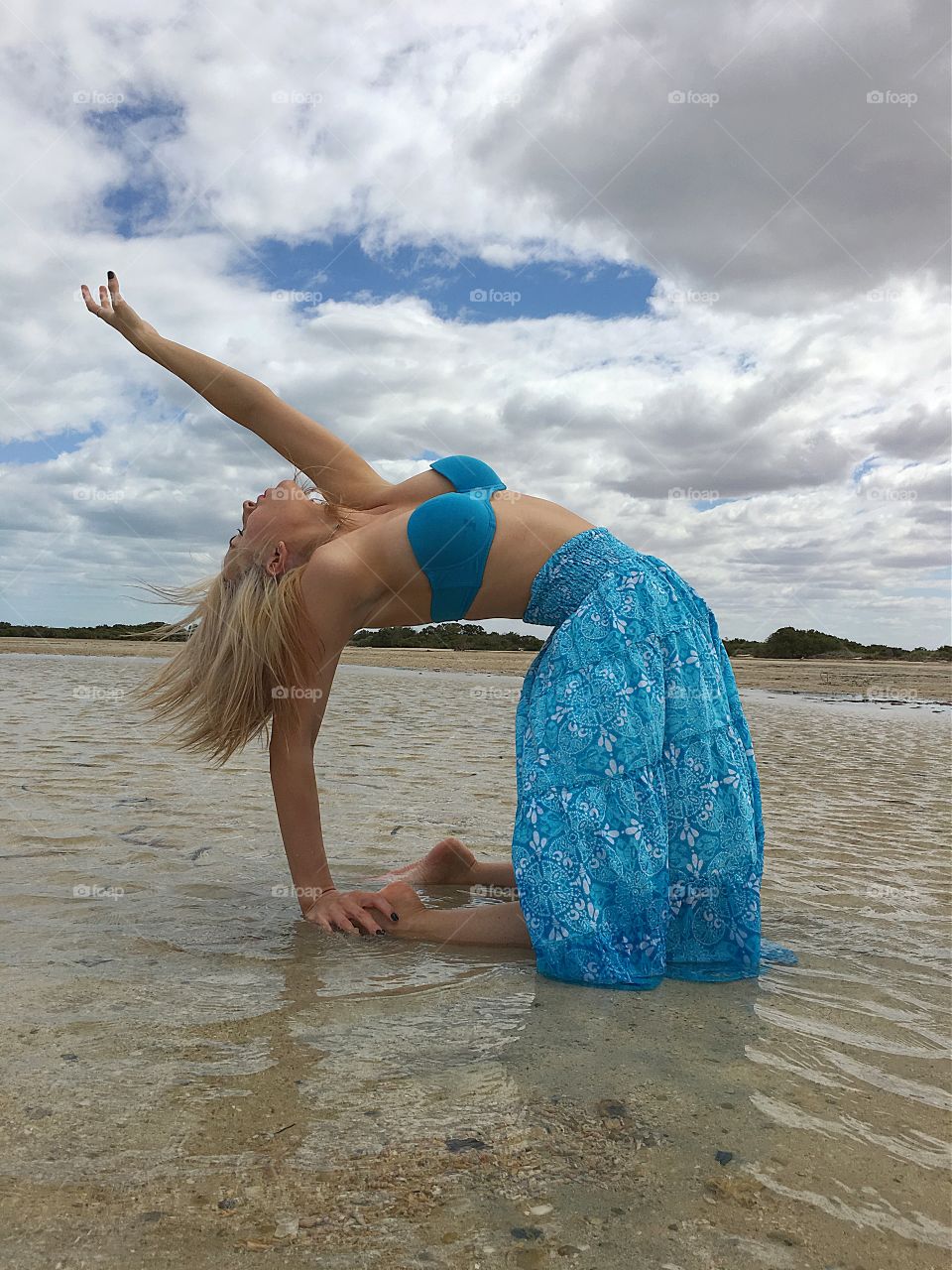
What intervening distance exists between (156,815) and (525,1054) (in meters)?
2.65

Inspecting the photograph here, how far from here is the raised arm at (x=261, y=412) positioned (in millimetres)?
2857

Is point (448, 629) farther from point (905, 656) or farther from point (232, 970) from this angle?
point (232, 970)

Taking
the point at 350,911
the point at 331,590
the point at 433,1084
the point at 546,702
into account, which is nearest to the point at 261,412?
the point at 331,590

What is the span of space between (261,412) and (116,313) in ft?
1.74

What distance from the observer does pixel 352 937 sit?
2.59 m

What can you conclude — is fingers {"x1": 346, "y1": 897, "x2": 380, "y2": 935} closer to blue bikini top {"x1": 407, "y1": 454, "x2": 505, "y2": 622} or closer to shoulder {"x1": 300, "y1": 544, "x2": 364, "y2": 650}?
shoulder {"x1": 300, "y1": 544, "x2": 364, "y2": 650}

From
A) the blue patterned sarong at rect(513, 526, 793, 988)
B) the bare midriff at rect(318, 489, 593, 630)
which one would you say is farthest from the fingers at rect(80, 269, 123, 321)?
the blue patterned sarong at rect(513, 526, 793, 988)

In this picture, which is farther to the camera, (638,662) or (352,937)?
(352,937)

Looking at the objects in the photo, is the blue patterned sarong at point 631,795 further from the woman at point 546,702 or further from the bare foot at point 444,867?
the bare foot at point 444,867

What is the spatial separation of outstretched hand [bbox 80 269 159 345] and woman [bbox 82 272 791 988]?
0.75 m

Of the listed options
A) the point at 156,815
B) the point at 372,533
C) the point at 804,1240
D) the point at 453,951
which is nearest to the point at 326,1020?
the point at 453,951

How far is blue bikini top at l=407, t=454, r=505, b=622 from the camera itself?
2441 mm

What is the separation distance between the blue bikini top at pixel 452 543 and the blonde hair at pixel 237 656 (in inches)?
13.7

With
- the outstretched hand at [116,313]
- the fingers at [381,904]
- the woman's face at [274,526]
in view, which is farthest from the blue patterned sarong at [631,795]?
the outstretched hand at [116,313]
